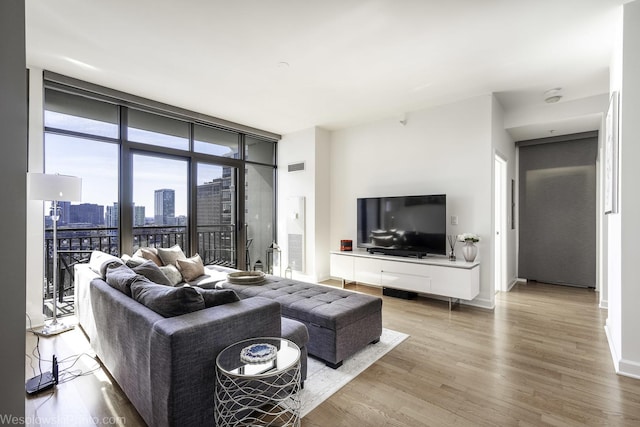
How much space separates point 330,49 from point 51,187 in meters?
2.85

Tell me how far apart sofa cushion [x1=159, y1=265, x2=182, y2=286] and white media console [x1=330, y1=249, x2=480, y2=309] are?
2.35m

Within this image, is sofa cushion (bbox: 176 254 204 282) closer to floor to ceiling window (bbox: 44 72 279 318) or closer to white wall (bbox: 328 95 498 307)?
floor to ceiling window (bbox: 44 72 279 318)

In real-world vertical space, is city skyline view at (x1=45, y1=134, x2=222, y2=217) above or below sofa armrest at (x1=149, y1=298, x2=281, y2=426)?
above

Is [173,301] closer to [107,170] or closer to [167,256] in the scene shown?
[167,256]

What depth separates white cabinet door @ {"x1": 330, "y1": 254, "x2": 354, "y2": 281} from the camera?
468cm

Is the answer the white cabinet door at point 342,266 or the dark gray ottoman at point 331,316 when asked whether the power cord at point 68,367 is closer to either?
the dark gray ottoman at point 331,316

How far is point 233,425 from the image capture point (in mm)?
1583

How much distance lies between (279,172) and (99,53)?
3326 millimetres

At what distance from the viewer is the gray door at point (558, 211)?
15.6 ft

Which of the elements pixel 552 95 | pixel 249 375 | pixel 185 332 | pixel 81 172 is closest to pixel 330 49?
pixel 185 332

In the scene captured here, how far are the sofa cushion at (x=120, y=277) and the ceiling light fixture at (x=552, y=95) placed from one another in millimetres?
4830

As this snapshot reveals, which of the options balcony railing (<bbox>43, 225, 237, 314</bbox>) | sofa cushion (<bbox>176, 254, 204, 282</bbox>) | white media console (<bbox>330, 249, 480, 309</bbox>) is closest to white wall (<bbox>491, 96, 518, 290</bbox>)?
white media console (<bbox>330, 249, 480, 309</bbox>)

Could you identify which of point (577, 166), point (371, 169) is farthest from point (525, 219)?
point (371, 169)

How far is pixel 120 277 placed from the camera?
2084 mm
